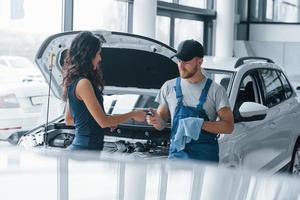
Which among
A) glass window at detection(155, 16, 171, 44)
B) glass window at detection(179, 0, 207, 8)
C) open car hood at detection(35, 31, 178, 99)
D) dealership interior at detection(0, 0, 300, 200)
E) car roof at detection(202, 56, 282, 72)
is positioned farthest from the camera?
glass window at detection(179, 0, 207, 8)

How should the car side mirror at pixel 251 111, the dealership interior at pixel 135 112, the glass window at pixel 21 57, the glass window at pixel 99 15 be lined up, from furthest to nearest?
1. the glass window at pixel 99 15
2. the glass window at pixel 21 57
3. the car side mirror at pixel 251 111
4. the dealership interior at pixel 135 112

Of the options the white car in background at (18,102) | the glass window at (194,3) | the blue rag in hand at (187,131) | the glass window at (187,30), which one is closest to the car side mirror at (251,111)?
the blue rag in hand at (187,131)

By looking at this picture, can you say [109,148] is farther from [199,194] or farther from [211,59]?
[199,194]

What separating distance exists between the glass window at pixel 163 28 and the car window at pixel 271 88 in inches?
218

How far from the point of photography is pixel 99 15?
29.0 ft

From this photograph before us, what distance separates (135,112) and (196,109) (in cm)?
46

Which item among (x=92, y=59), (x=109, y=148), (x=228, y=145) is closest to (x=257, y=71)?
(x=228, y=145)

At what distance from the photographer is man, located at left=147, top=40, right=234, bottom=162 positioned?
3.24 m

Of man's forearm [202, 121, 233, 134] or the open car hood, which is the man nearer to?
A: man's forearm [202, 121, 233, 134]

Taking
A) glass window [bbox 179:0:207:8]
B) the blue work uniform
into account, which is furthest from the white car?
glass window [bbox 179:0:207:8]

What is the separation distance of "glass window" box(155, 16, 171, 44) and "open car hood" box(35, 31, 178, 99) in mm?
6438

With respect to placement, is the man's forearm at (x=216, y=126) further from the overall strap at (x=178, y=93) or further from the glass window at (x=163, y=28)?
the glass window at (x=163, y=28)

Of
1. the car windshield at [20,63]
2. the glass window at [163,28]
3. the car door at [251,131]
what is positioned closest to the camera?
the car door at [251,131]

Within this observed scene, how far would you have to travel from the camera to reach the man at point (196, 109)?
3.24 meters
